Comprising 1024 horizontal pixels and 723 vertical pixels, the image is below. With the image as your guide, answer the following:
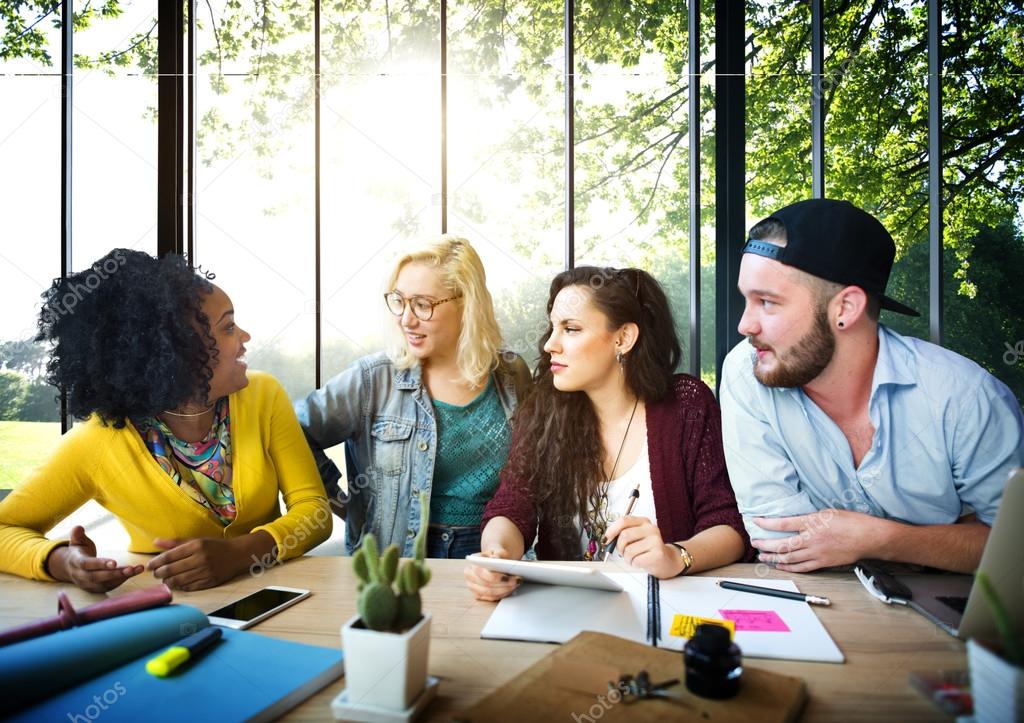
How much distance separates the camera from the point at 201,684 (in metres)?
0.92

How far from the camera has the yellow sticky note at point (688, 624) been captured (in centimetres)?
110

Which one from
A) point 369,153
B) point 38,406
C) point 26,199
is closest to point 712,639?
point 369,153

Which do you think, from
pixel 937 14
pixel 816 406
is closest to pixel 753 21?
pixel 937 14

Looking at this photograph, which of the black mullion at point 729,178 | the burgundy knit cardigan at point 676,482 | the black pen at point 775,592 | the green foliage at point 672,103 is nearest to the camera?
the black pen at point 775,592

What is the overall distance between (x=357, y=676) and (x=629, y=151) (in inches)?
207

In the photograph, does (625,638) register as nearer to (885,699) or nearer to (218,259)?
(885,699)

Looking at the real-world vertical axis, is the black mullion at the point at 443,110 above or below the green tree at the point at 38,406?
above

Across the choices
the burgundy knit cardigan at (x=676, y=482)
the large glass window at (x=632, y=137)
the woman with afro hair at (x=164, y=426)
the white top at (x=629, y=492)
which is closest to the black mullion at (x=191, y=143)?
the woman with afro hair at (x=164, y=426)

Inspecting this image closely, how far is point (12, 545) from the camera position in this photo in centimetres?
141

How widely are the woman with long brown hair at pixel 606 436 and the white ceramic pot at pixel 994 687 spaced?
0.97 m

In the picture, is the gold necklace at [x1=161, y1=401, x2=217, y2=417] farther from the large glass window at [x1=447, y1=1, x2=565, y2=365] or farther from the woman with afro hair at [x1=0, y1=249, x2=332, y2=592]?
the large glass window at [x1=447, y1=1, x2=565, y2=365]

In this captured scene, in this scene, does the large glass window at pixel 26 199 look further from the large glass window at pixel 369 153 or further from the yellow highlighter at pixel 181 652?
the yellow highlighter at pixel 181 652

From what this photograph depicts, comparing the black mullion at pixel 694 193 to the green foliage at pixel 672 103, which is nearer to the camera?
the black mullion at pixel 694 193

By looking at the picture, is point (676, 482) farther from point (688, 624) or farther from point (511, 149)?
point (511, 149)
